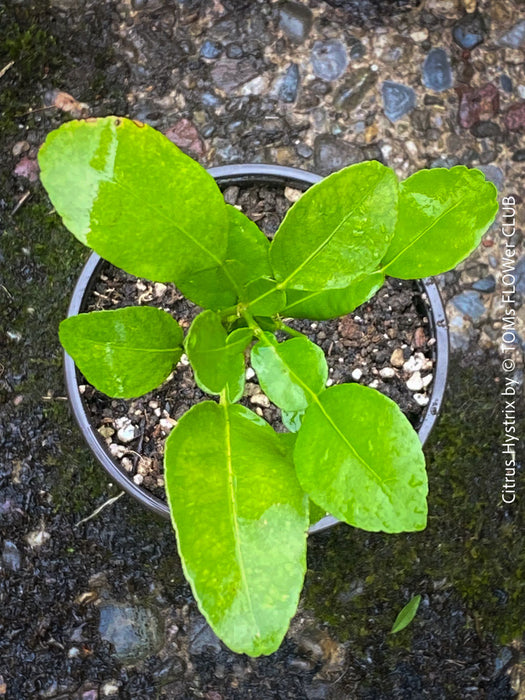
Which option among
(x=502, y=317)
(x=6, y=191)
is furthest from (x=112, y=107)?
(x=502, y=317)

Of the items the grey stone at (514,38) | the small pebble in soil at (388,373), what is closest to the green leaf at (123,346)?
the small pebble in soil at (388,373)

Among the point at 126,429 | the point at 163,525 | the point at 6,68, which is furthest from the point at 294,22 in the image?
the point at 163,525

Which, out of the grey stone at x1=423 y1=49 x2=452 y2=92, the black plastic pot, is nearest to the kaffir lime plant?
the black plastic pot

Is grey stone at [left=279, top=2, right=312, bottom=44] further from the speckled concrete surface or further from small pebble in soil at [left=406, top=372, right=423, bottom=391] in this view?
small pebble in soil at [left=406, top=372, right=423, bottom=391]

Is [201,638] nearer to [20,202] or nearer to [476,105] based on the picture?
[20,202]

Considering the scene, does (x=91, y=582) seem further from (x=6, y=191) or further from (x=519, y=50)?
(x=519, y=50)

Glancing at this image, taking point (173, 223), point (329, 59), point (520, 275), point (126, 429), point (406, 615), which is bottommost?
point (406, 615)
